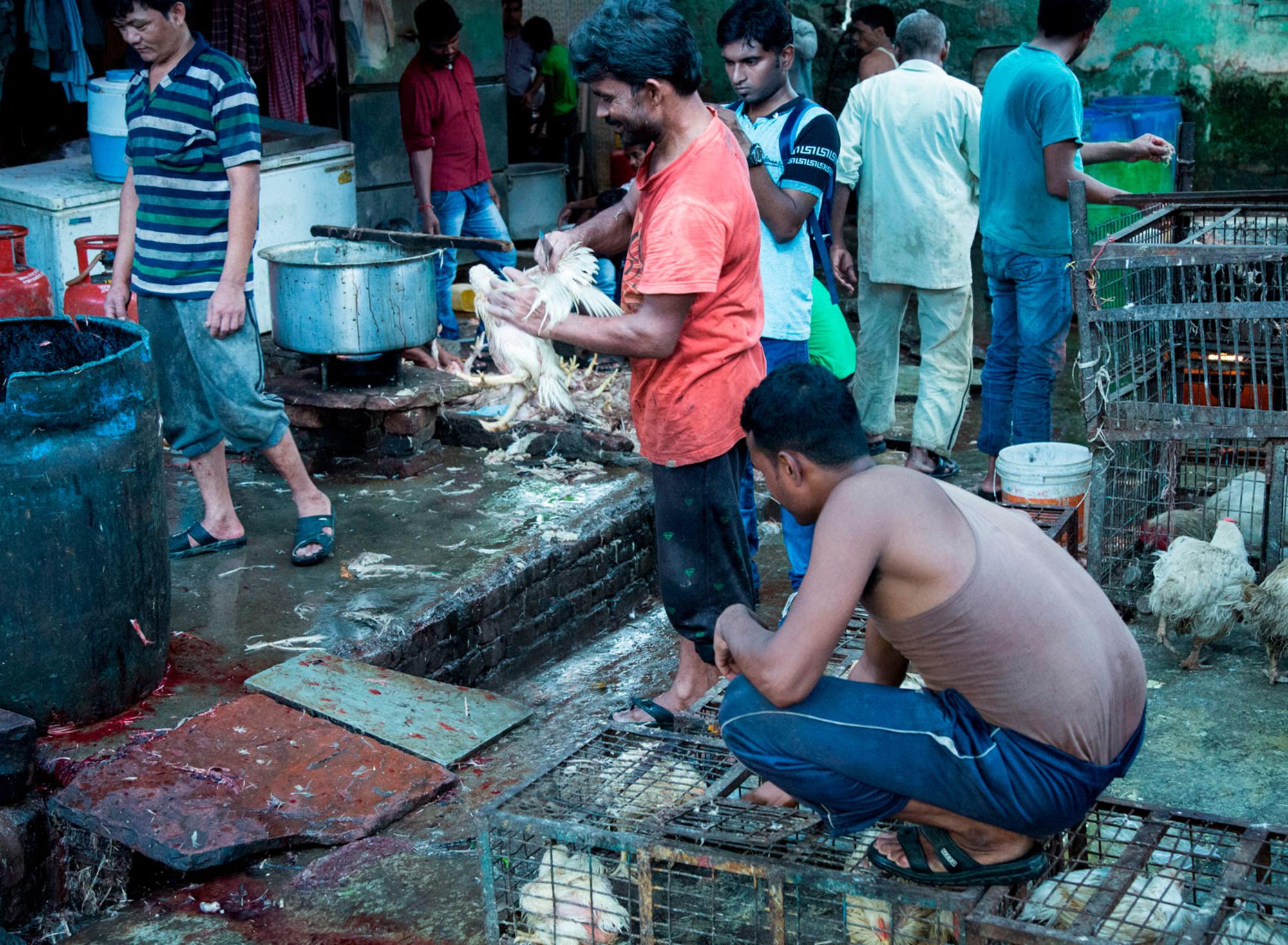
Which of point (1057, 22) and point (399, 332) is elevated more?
point (1057, 22)

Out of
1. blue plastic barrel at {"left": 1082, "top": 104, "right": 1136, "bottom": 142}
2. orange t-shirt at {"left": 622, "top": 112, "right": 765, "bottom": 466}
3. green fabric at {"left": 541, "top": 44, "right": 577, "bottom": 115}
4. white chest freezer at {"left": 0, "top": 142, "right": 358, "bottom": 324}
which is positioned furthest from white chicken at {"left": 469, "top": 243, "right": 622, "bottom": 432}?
green fabric at {"left": 541, "top": 44, "right": 577, "bottom": 115}

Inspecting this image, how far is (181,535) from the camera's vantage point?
545 centimetres

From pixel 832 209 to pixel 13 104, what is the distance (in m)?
6.11

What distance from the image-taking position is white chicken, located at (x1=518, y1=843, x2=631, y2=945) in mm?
3020

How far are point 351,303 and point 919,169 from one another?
2.94m

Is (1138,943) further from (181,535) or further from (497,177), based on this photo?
(497,177)

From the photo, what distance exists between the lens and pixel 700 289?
3.49m

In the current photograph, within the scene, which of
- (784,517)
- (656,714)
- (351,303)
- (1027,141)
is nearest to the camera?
(656,714)

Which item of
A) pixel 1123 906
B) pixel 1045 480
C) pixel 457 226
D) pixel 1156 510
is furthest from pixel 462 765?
pixel 457 226

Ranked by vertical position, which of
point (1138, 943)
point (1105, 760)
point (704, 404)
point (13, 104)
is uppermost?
point (13, 104)

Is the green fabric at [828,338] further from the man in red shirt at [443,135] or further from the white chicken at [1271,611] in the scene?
the man in red shirt at [443,135]

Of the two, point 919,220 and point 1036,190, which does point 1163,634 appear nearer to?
point 1036,190

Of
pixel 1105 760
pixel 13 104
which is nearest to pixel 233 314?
pixel 1105 760

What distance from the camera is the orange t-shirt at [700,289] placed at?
3496 millimetres
